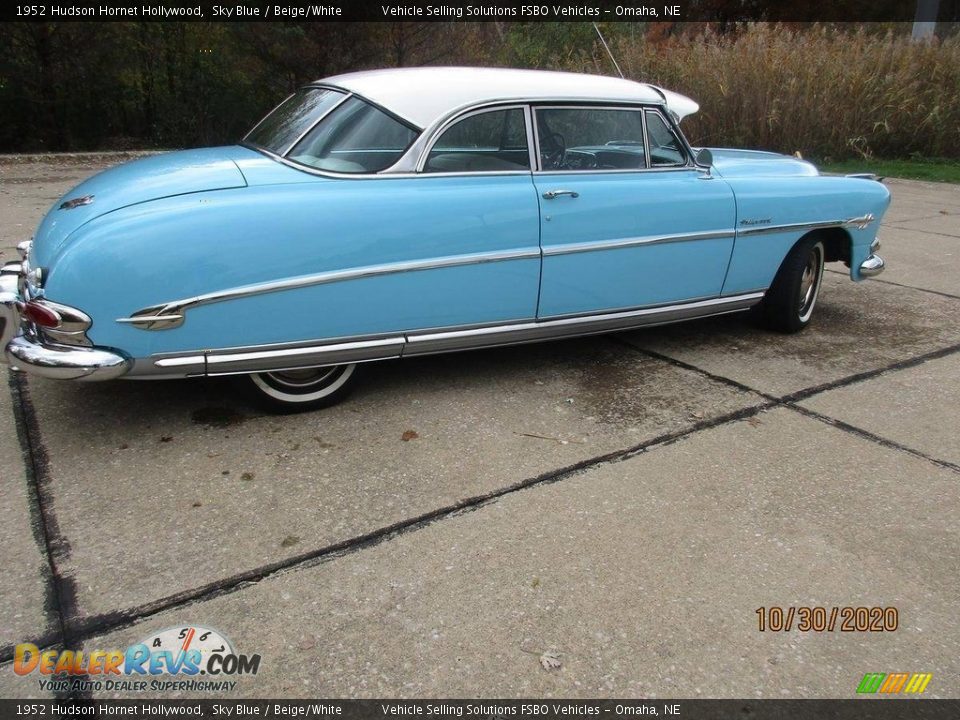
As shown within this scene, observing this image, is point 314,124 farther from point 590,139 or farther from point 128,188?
point 590,139

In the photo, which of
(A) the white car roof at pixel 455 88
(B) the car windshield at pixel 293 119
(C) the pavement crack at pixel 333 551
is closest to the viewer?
(C) the pavement crack at pixel 333 551

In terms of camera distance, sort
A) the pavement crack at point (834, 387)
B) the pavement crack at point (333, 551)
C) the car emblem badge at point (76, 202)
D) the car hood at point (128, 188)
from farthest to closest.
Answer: the pavement crack at point (834, 387) → the car emblem badge at point (76, 202) → the car hood at point (128, 188) → the pavement crack at point (333, 551)

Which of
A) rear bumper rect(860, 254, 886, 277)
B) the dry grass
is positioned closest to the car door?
rear bumper rect(860, 254, 886, 277)

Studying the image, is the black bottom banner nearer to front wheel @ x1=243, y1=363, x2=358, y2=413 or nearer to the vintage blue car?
the vintage blue car

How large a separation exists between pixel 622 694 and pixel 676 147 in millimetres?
3177

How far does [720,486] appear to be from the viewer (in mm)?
3062

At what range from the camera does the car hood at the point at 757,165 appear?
4.62 metres

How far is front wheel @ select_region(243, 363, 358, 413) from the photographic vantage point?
11.3 feet

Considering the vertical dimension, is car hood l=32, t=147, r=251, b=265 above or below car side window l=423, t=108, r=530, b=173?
below

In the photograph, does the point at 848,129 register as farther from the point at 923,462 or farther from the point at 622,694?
the point at 622,694

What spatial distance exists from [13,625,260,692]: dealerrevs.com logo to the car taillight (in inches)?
49.4

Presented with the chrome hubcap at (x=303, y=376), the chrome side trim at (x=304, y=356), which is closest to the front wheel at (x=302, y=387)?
the chrome hubcap at (x=303, y=376)

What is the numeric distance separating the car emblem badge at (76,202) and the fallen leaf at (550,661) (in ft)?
8.44

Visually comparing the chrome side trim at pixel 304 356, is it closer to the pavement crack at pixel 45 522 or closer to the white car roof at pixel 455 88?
the pavement crack at pixel 45 522
